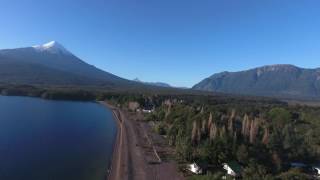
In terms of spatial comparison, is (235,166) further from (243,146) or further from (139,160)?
(139,160)

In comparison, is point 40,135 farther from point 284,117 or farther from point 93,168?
point 284,117

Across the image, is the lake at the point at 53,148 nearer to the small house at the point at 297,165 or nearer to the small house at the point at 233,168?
the small house at the point at 233,168

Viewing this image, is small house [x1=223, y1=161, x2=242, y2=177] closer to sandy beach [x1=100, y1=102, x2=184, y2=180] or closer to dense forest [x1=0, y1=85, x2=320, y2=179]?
dense forest [x1=0, y1=85, x2=320, y2=179]

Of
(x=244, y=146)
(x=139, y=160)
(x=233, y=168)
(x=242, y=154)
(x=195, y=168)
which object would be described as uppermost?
(x=244, y=146)

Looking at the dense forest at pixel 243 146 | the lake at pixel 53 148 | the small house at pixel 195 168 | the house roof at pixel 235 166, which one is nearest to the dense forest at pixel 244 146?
the dense forest at pixel 243 146

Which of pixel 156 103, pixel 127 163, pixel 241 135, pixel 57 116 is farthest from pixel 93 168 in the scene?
pixel 156 103

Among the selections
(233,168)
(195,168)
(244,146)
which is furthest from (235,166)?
(244,146)

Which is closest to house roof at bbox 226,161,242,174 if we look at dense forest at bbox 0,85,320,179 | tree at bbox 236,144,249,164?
dense forest at bbox 0,85,320,179
